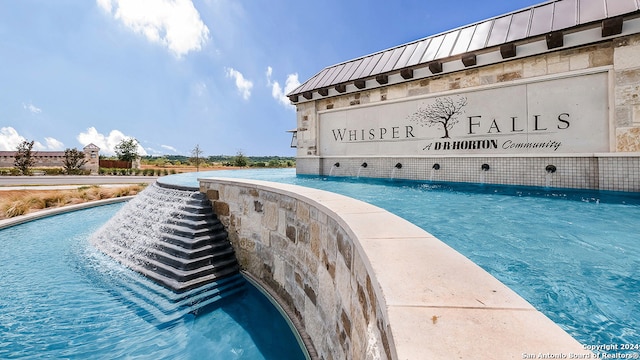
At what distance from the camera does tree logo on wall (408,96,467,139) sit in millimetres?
8227

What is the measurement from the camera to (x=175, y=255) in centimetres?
553

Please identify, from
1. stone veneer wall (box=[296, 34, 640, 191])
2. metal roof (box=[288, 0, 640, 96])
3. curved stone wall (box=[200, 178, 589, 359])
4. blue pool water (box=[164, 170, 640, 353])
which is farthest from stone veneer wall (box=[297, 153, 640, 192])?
curved stone wall (box=[200, 178, 589, 359])

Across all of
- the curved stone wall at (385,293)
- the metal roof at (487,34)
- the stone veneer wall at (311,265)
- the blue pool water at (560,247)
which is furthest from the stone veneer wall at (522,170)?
the curved stone wall at (385,293)

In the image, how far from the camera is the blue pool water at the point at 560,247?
1902 mm

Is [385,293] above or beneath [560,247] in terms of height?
above

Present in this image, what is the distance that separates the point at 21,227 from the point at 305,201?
39.3 ft

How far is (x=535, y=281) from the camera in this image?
2.30m

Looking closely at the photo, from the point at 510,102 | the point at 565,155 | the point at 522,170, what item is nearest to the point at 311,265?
the point at 522,170

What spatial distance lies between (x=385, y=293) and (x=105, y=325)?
4.85m

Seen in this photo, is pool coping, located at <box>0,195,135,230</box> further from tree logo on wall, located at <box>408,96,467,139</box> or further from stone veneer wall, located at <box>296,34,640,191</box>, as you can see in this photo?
tree logo on wall, located at <box>408,96,467,139</box>

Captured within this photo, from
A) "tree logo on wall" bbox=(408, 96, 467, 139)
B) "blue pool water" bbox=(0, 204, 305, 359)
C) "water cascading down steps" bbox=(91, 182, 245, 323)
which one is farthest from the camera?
"tree logo on wall" bbox=(408, 96, 467, 139)

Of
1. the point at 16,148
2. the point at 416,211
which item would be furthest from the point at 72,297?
the point at 16,148

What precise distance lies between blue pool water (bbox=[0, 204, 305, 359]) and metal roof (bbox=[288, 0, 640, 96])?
7983mm

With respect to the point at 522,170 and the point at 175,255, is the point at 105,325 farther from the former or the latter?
the point at 522,170
